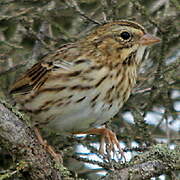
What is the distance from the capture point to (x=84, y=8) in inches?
200

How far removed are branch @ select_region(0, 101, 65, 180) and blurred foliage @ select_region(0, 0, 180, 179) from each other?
2.15ft

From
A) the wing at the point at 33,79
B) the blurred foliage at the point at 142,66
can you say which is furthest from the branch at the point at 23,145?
the wing at the point at 33,79

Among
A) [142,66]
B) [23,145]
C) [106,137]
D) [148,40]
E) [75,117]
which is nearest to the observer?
[23,145]

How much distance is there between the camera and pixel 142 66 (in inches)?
178

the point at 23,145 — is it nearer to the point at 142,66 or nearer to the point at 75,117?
the point at 75,117

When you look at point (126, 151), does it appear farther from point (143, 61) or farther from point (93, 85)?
point (143, 61)

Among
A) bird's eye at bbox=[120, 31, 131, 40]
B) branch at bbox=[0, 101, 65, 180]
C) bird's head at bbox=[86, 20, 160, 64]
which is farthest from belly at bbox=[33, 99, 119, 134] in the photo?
branch at bbox=[0, 101, 65, 180]

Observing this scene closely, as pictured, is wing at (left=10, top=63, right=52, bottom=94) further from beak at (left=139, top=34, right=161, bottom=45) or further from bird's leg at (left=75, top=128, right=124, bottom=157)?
beak at (left=139, top=34, right=161, bottom=45)

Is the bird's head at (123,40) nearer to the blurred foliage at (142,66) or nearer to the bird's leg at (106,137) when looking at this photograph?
the blurred foliage at (142,66)

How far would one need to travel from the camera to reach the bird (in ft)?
12.1

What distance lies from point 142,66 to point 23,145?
6.31 feet

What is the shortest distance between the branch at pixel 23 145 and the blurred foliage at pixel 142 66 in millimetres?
654

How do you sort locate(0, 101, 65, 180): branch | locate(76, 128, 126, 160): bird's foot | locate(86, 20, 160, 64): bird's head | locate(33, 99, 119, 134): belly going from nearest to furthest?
locate(0, 101, 65, 180): branch
locate(33, 99, 119, 134): belly
locate(76, 128, 126, 160): bird's foot
locate(86, 20, 160, 64): bird's head

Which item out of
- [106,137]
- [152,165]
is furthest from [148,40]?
→ [152,165]
